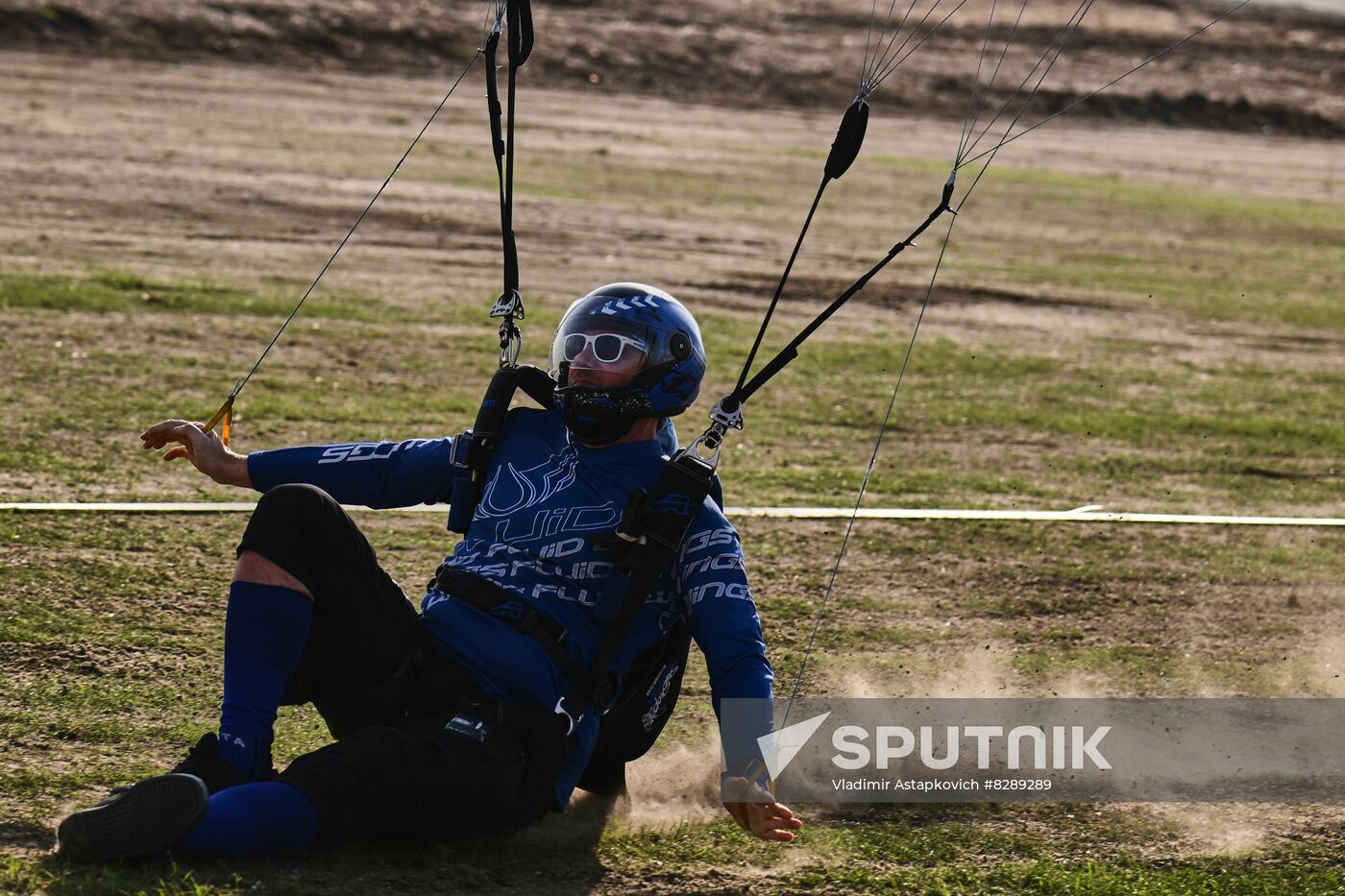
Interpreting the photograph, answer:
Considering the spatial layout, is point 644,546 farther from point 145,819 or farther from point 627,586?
point 145,819

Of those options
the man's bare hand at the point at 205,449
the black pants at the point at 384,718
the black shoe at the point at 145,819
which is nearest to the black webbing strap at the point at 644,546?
the black pants at the point at 384,718

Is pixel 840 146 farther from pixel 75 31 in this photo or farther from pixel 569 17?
pixel 569 17

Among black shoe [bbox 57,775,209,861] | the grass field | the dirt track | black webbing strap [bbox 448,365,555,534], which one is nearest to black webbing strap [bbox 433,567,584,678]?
black webbing strap [bbox 448,365,555,534]

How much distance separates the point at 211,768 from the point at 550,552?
1087 mm

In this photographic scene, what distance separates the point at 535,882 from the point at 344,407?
5.82 metres

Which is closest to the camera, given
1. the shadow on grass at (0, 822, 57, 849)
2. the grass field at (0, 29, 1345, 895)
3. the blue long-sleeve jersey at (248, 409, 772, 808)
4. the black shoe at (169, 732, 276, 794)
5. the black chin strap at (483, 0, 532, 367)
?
the black shoe at (169, 732, 276, 794)

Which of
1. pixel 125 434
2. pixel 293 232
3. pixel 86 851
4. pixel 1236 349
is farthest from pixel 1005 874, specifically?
pixel 293 232

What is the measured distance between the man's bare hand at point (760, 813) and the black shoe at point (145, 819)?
129 centimetres

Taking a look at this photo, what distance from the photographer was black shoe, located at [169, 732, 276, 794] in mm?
3926

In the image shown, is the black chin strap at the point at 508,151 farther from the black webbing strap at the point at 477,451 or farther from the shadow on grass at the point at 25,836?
the shadow on grass at the point at 25,836

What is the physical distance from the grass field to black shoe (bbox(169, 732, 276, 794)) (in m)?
0.21

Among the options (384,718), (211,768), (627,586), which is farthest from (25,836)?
(627,586)

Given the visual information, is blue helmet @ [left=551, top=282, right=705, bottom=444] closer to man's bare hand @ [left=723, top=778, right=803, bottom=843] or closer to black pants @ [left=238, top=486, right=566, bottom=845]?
black pants @ [left=238, top=486, right=566, bottom=845]

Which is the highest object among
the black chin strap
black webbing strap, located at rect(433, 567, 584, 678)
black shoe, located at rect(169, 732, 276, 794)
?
the black chin strap
